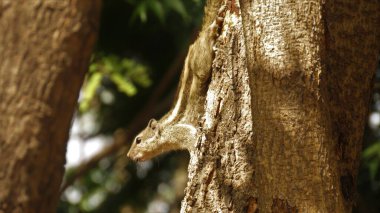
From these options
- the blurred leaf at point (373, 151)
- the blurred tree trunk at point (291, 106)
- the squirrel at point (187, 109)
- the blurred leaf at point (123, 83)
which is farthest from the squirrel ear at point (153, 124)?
the blurred leaf at point (373, 151)

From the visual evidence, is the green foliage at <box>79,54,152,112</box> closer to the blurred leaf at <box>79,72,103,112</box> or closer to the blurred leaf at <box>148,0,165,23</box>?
the blurred leaf at <box>79,72,103,112</box>

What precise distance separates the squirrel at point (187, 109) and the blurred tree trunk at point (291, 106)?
9.1 inches

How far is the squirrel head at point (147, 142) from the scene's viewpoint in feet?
14.3

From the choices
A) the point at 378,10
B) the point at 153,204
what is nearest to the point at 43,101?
the point at 378,10

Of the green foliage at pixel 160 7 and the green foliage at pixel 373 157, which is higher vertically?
the green foliage at pixel 160 7

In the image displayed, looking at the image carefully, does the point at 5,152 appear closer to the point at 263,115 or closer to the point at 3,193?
the point at 3,193

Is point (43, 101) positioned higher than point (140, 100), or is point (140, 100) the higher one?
point (140, 100)

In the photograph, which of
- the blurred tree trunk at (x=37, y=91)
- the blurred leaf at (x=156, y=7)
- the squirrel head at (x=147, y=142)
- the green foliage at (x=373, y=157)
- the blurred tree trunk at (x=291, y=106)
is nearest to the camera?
the blurred tree trunk at (x=291, y=106)

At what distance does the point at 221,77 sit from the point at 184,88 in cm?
81

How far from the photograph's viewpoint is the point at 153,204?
694cm

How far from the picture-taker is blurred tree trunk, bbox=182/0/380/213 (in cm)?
249

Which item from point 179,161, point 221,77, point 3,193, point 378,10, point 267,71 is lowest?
point 3,193

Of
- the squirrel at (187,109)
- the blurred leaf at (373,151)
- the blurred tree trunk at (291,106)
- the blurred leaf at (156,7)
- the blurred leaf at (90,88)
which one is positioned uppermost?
the blurred leaf at (156,7)

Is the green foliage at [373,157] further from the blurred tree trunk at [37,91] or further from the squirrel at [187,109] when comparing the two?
the blurred tree trunk at [37,91]
